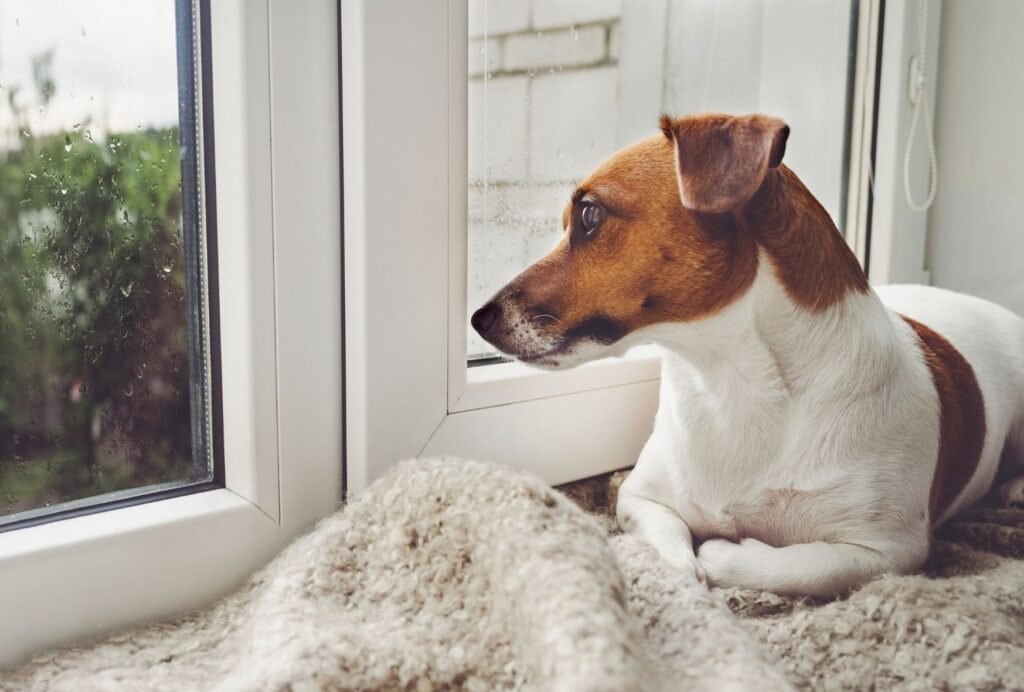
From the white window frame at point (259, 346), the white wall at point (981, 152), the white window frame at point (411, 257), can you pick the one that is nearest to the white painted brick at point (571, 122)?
the white window frame at point (411, 257)

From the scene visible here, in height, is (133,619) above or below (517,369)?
below

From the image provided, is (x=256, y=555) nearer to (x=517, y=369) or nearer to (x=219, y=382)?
(x=219, y=382)

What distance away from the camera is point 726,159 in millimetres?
777

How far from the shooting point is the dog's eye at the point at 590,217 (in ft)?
2.77

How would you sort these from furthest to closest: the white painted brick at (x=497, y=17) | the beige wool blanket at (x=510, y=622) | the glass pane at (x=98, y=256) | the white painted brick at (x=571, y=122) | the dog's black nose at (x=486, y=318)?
the white painted brick at (x=571, y=122) → the white painted brick at (x=497, y=17) → the dog's black nose at (x=486, y=318) → the glass pane at (x=98, y=256) → the beige wool blanket at (x=510, y=622)

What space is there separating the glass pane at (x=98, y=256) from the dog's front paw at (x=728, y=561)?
52 centimetres

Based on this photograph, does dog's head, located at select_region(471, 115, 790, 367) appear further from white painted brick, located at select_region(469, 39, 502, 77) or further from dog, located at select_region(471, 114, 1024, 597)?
white painted brick, located at select_region(469, 39, 502, 77)

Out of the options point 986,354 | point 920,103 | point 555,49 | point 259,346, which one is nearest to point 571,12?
point 555,49

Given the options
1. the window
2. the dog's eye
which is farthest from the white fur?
the window

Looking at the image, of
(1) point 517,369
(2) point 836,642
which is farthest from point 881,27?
(2) point 836,642

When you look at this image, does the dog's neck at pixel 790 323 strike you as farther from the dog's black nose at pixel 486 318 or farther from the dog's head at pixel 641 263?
the dog's black nose at pixel 486 318

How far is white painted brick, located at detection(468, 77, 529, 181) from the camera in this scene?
39.3 inches

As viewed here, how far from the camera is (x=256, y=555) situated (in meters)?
0.84

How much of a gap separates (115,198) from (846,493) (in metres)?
0.76
